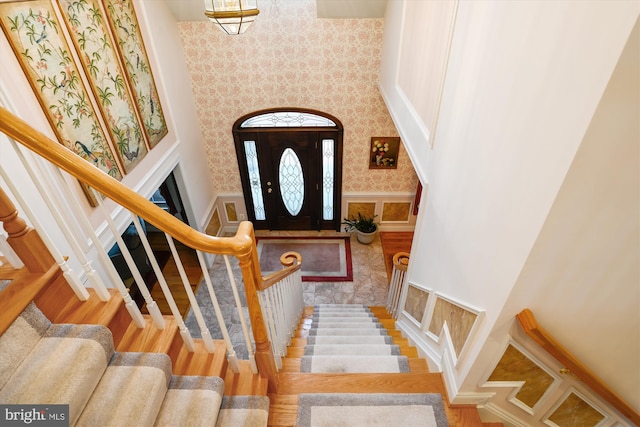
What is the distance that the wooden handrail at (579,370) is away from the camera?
1.54 m

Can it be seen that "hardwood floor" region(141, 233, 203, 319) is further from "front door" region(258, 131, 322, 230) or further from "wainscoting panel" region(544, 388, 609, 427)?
"wainscoting panel" region(544, 388, 609, 427)

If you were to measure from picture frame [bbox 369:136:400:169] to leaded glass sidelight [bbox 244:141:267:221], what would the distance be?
185 cm

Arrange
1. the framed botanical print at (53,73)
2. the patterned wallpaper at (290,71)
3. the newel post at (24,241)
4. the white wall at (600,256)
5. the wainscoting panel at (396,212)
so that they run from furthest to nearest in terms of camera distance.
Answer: the wainscoting panel at (396,212), the patterned wallpaper at (290,71), the framed botanical print at (53,73), the newel post at (24,241), the white wall at (600,256)

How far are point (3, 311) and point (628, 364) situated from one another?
107 inches

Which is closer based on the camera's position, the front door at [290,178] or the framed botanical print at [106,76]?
the framed botanical print at [106,76]

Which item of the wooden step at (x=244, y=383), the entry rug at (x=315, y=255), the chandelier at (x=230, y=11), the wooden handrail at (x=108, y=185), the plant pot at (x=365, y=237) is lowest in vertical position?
the entry rug at (x=315, y=255)

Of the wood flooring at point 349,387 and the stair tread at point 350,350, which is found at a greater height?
the wood flooring at point 349,387

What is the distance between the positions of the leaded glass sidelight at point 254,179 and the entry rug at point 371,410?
13.6ft

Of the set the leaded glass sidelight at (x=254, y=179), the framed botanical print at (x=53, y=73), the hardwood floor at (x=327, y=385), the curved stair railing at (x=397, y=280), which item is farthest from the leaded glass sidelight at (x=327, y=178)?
the hardwood floor at (x=327, y=385)

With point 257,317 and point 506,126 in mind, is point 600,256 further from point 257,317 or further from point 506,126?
point 257,317

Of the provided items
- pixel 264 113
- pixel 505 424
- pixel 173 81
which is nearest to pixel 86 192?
pixel 173 81

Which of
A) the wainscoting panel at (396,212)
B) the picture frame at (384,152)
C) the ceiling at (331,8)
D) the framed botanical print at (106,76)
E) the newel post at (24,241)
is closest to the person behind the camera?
the newel post at (24,241)

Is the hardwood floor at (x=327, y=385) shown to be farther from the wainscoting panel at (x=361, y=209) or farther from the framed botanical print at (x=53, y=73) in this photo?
the wainscoting panel at (x=361, y=209)

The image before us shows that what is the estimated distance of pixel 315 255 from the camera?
5.92 m
